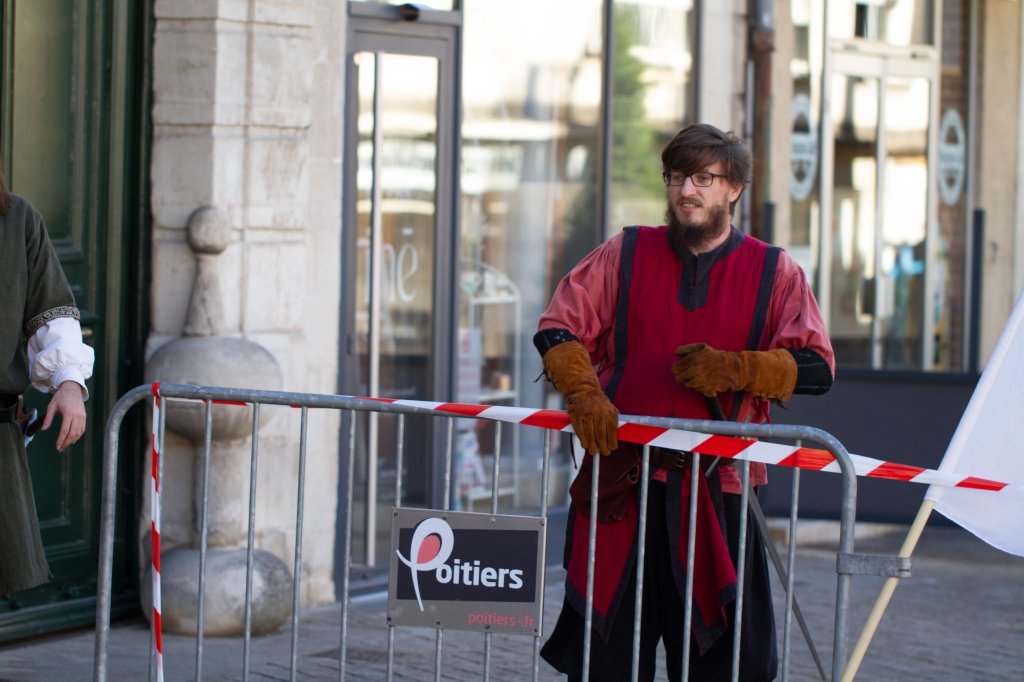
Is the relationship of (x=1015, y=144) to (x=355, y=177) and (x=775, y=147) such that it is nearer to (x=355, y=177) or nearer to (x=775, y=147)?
(x=775, y=147)

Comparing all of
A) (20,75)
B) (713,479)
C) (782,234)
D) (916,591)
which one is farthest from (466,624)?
(782,234)

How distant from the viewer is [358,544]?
7039 millimetres

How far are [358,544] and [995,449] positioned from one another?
11.6 feet

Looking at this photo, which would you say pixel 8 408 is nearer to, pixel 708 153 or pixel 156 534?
pixel 156 534

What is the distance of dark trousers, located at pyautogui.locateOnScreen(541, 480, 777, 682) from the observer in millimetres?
4160

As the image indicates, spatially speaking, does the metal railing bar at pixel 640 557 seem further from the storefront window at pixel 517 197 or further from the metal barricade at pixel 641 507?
the storefront window at pixel 517 197

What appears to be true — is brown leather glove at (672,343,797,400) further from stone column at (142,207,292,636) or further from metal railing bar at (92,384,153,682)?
stone column at (142,207,292,636)

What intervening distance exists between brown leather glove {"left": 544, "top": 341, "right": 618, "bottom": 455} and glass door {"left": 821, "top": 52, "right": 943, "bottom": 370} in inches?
256

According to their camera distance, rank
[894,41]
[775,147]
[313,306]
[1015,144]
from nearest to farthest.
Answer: [313,306] < [775,147] < [894,41] < [1015,144]

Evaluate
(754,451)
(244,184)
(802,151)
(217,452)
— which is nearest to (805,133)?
(802,151)

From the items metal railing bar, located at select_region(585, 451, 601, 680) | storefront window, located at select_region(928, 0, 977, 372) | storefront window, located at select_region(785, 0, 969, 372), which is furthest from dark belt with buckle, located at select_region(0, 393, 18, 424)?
storefront window, located at select_region(928, 0, 977, 372)

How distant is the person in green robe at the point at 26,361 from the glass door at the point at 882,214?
23.1 feet

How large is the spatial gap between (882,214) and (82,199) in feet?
21.0

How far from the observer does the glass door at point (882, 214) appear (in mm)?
10359
